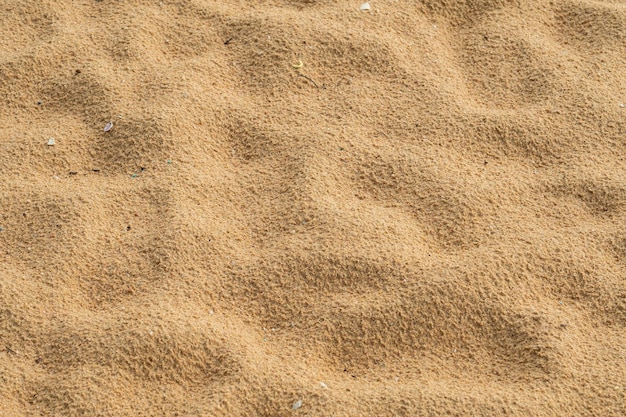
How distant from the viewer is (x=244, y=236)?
191cm

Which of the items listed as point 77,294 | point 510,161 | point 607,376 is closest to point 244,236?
point 77,294

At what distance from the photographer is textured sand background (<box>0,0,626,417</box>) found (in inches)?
66.5

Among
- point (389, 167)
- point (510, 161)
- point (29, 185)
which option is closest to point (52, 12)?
point (29, 185)

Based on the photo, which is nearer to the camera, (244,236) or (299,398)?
(299,398)

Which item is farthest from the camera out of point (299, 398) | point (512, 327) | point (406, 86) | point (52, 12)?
point (52, 12)

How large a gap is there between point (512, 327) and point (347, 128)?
24.7 inches

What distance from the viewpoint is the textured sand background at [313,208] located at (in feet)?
5.54

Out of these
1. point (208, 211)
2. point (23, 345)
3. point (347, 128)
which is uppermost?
point (347, 128)

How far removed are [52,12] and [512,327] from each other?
144cm

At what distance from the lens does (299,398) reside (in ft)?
5.37

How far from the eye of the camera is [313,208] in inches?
76.5

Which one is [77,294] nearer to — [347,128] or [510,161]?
[347,128]

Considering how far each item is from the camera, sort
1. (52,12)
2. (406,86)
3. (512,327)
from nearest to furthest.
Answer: (512,327) → (406,86) → (52,12)

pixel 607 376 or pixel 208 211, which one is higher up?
pixel 607 376
